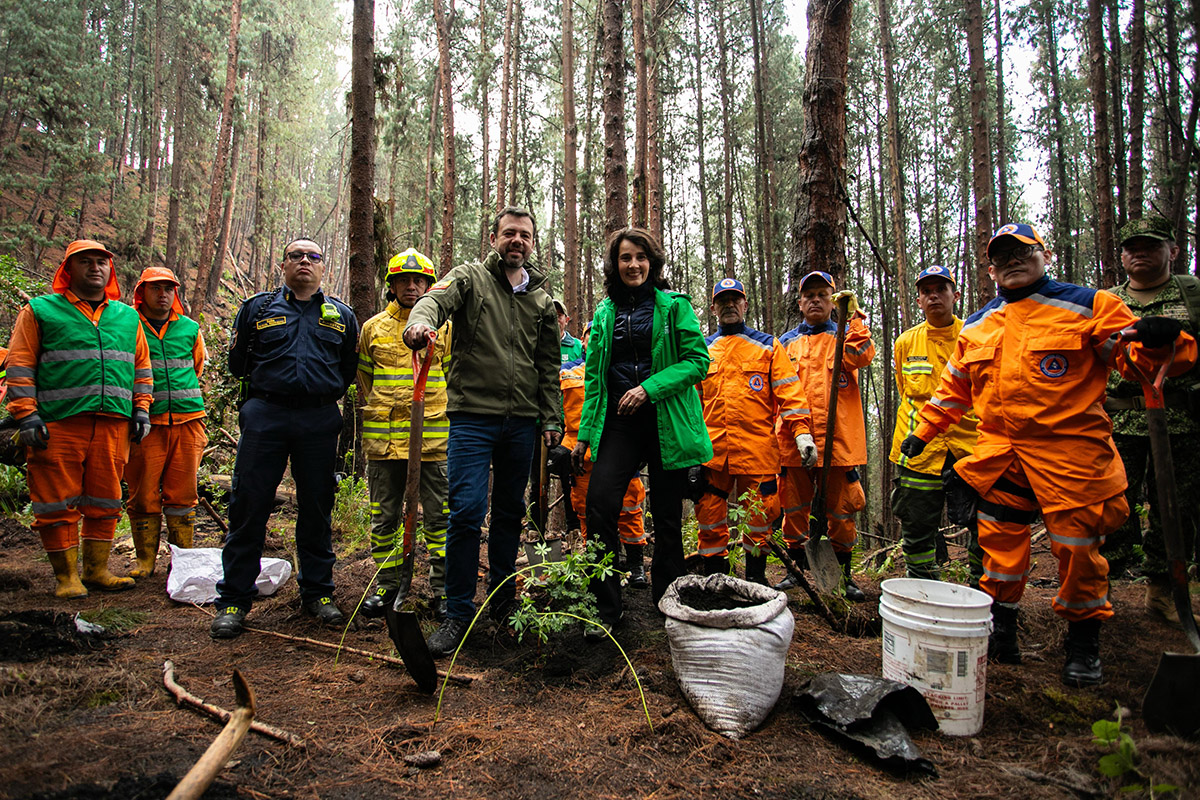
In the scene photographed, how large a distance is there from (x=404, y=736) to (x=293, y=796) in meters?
0.48

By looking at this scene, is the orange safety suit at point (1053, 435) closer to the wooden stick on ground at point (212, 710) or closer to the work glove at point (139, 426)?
the wooden stick on ground at point (212, 710)

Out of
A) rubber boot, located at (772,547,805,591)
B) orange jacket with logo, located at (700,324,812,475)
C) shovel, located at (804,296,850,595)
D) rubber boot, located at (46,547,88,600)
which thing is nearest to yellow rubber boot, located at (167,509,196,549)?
rubber boot, located at (46,547,88,600)

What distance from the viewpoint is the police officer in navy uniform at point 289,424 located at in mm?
3660

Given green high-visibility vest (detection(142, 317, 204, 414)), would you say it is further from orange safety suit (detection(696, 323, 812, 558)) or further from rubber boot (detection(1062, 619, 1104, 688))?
rubber boot (detection(1062, 619, 1104, 688))

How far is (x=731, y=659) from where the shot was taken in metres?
2.46

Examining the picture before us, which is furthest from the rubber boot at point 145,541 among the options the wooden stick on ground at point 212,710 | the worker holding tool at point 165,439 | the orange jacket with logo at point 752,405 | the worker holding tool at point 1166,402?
the worker holding tool at point 1166,402

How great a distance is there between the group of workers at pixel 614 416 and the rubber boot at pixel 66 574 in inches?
0.6

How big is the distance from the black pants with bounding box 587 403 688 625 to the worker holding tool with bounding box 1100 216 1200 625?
2951 millimetres

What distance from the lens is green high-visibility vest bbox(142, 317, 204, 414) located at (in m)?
4.79

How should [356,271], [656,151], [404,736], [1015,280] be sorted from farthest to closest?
[656,151] → [356,271] → [1015,280] → [404,736]

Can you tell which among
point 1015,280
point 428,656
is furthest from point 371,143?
point 1015,280

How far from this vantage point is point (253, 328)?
3750mm

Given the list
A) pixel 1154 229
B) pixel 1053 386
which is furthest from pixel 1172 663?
pixel 1154 229

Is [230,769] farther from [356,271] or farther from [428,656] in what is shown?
[356,271]
